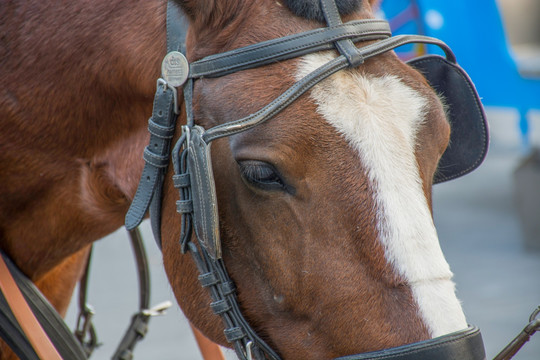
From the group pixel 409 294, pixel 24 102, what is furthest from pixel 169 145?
pixel 409 294

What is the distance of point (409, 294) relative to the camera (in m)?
1.25

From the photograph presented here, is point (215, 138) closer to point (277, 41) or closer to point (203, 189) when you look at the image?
point (203, 189)

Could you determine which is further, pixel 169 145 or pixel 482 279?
pixel 482 279

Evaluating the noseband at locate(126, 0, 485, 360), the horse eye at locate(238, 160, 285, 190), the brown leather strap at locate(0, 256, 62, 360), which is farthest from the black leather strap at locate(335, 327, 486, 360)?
the brown leather strap at locate(0, 256, 62, 360)

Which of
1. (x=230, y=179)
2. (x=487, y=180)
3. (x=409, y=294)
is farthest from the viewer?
(x=487, y=180)

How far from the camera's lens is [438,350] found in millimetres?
1217

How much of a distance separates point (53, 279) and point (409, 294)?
3.92ft

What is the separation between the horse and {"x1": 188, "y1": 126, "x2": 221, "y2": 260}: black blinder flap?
0.18 ft

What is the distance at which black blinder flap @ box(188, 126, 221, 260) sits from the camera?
1337mm

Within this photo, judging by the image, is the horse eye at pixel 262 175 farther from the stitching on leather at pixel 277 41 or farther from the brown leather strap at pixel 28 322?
the brown leather strap at pixel 28 322

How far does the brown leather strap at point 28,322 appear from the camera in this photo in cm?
161

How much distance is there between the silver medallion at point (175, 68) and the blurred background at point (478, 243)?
308cm

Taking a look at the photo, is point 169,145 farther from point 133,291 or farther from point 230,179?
point 133,291

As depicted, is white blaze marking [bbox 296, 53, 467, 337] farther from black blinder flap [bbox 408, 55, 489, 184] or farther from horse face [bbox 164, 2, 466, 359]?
black blinder flap [bbox 408, 55, 489, 184]
